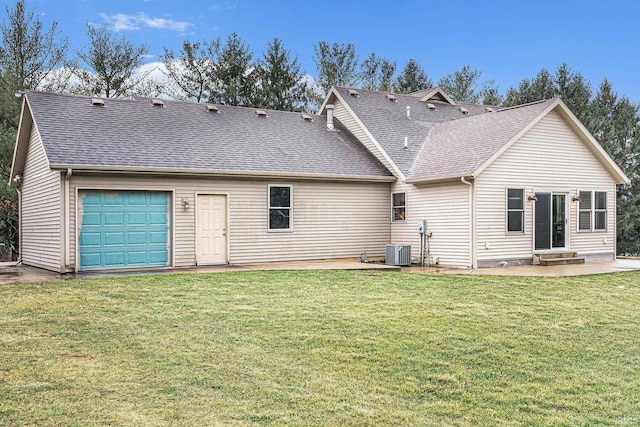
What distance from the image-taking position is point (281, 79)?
3722cm

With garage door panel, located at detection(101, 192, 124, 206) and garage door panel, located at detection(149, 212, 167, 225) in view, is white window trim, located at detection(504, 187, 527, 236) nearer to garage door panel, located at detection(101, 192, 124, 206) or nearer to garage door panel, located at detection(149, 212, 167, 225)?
garage door panel, located at detection(149, 212, 167, 225)

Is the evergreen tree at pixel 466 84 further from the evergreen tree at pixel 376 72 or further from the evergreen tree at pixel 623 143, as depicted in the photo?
the evergreen tree at pixel 623 143

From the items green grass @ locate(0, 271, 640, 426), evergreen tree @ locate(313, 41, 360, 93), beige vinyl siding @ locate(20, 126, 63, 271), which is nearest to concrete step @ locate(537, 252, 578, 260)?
green grass @ locate(0, 271, 640, 426)

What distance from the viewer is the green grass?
14.8 feet

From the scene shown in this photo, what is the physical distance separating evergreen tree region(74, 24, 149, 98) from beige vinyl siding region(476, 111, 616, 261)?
2112 centimetres

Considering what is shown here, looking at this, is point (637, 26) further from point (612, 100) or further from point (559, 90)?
point (559, 90)

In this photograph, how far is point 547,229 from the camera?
16578 mm

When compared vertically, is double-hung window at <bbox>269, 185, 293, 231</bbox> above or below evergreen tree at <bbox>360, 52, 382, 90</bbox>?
below

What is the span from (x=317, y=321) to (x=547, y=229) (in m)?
10.9

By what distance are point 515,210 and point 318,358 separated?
37.6 feet

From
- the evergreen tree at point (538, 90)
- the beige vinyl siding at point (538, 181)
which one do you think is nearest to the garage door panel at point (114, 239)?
the beige vinyl siding at point (538, 181)

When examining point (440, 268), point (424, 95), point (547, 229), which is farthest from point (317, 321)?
point (424, 95)

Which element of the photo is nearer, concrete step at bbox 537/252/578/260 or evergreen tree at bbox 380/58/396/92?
→ concrete step at bbox 537/252/578/260

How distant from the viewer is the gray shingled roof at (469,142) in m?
15.7
